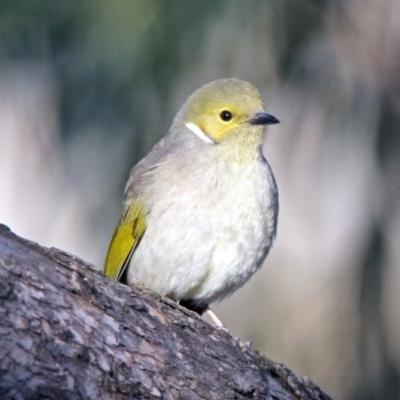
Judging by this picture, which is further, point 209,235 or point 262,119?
point 262,119

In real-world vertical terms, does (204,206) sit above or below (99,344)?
above

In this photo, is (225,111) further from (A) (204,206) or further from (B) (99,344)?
(B) (99,344)

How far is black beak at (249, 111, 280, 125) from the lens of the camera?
16.3 feet

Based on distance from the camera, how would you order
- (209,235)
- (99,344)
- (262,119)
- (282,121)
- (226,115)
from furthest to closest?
(282,121), (226,115), (262,119), (209,235), (99,344)

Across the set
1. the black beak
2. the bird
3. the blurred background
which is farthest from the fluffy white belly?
the blurred background

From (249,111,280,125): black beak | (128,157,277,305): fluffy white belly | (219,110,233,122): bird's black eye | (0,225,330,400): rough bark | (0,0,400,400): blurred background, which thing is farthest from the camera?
(0,0,400,400): blurred background

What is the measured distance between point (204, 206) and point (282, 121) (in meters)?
1.49

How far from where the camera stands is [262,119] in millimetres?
4996

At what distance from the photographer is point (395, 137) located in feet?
19.5

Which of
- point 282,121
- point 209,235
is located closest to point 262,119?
point 209,235

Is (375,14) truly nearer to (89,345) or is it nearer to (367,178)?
(367,178)

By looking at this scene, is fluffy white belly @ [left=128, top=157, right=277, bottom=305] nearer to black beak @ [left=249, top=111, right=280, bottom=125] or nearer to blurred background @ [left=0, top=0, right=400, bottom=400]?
black beak @ [left=249, top=111, right=280, bottom=125]

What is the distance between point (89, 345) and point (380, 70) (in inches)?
147

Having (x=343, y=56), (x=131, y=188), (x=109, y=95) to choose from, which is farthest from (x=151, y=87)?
(x=343, y=56)
